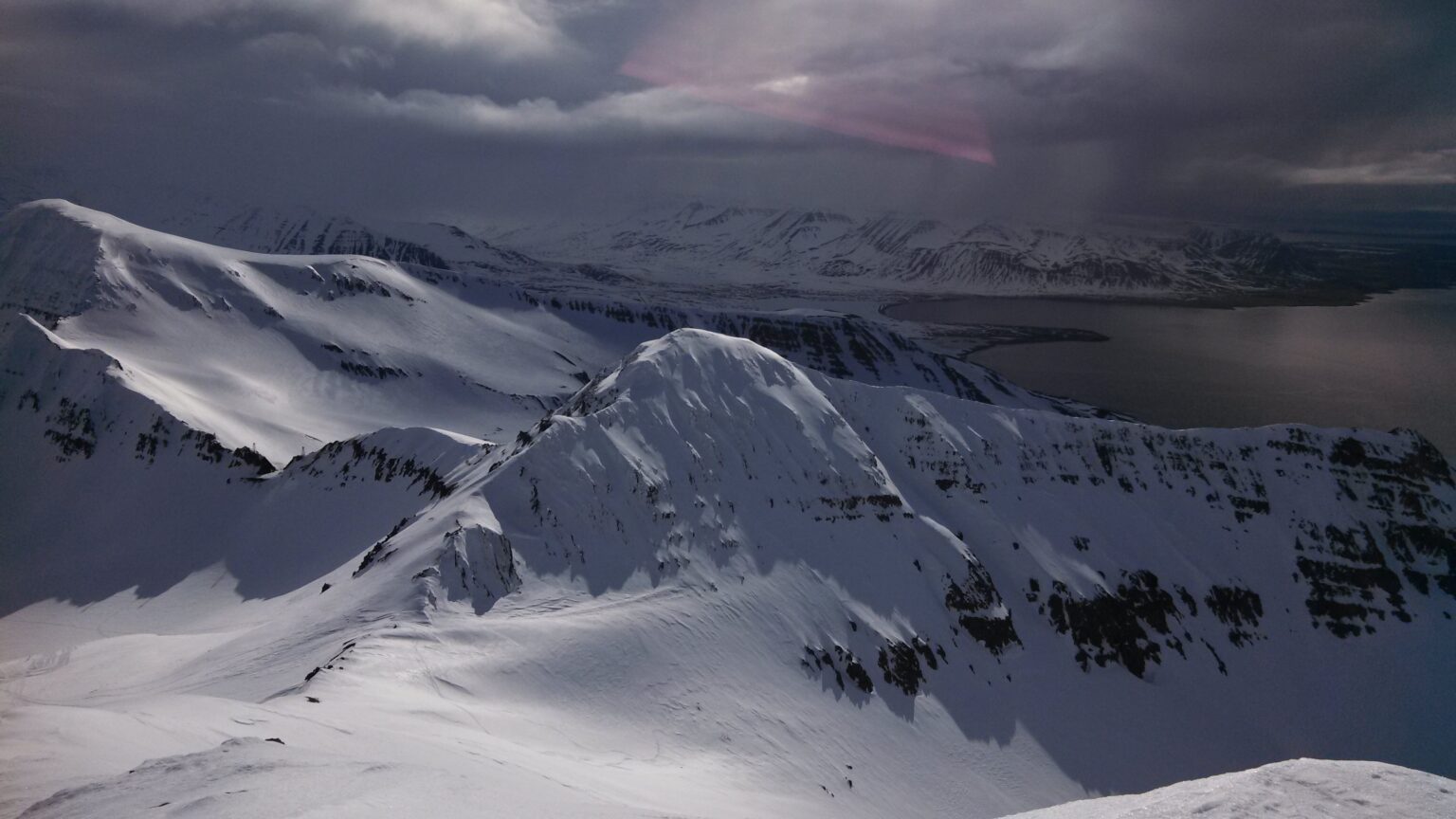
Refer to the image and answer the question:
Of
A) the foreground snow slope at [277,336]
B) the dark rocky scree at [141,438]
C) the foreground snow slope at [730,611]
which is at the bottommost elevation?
the foreground snow slope at [730,611]

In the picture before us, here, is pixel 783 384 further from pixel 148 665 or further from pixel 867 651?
pixel 148 665

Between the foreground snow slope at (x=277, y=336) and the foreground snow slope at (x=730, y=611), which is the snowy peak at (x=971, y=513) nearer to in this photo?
the foreground snow slope at (x=730, y=611)

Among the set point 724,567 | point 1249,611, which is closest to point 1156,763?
point 1249,611

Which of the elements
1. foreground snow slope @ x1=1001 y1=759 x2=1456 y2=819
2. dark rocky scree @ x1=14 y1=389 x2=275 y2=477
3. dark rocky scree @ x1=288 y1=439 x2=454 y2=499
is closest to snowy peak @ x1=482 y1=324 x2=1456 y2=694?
dark rocky scree @ x1=288 y1=439 x2=454 y2=499

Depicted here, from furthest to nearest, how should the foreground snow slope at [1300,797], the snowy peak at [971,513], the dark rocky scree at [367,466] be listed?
the dark rocky scree at [367,466] < the snowy peak at [971,513] < the foreground snow slope at [1300,797]

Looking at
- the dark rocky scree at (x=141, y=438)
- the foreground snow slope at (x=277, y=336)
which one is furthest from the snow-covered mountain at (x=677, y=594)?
the foreground snow slope at (x=277, y=336)

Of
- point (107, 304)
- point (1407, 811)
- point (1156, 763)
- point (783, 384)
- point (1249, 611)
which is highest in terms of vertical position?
point (107, 304)
